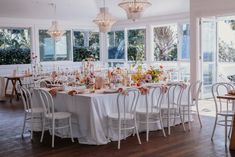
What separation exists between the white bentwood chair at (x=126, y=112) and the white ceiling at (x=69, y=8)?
5508mm

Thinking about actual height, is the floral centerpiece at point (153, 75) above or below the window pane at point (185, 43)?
below

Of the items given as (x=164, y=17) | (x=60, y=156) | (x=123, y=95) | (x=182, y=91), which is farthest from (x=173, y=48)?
(x=60, y=156)

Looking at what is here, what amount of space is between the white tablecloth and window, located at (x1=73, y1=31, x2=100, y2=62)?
7.87 meters

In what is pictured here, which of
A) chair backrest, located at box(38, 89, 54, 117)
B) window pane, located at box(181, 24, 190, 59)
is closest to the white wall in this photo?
window pane, located at box(181, 24, 190, 59)

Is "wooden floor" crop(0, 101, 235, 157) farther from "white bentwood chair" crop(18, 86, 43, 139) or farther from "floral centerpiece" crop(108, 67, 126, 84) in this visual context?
"floral centerpiece" crop(108, 67, 126, 84)

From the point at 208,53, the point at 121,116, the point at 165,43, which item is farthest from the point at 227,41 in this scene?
the point at 121,116

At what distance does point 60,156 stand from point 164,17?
25.5 feet

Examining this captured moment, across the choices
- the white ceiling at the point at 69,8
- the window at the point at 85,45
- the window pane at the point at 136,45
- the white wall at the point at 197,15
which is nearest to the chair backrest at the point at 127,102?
the white wall at the point at 197,15

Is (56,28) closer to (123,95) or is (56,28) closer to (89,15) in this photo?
(89,15)

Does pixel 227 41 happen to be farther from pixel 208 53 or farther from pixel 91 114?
pixel 91 114

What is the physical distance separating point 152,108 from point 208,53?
4311mm

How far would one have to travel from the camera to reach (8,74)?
428 inches

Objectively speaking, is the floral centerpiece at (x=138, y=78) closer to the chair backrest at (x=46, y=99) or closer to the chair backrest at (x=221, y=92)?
the chair backrest at (x=221, y=92)

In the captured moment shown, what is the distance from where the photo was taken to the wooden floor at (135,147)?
466 cm
